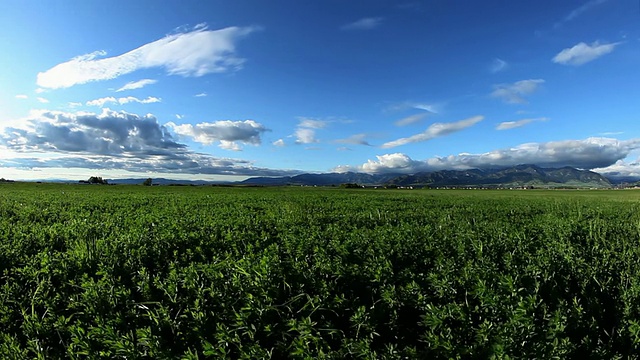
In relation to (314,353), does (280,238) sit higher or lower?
higher

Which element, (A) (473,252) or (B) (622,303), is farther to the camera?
(A) (473,252)

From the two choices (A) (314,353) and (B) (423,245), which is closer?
(A) (314,353)

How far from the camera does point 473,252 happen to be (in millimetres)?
6566

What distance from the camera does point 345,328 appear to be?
411 centimetres

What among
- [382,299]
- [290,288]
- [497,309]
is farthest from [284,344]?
[497,309]

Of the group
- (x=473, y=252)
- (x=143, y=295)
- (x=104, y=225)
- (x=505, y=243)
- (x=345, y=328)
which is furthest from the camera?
(x=104, y=225)

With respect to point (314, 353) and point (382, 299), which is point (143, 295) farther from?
point (382, 299)

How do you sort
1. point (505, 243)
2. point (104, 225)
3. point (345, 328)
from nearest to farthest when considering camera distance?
point (345, 328), point (505, 243), point (104, 225)

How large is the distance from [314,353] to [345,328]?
69 centimetres

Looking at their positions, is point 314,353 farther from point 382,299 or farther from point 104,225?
point 104,225

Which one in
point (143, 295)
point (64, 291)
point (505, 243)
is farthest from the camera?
point (505, 243)

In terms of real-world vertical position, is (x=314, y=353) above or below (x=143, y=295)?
below

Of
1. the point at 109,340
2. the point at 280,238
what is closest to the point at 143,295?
the point at 109,340

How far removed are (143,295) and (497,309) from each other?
15.7ft
